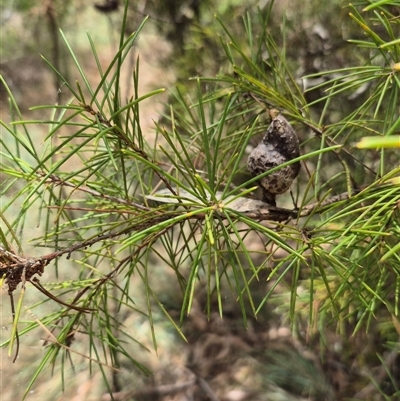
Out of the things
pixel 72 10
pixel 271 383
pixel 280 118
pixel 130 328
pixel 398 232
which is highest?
pixel 72 10

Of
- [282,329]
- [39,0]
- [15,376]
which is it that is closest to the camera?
[15,376]

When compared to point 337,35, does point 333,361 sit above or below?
below

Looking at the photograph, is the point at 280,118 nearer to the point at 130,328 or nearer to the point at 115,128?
the point at 115,128

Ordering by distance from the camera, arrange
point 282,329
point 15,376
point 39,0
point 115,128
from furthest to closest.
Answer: point 39,0 → point 282,329 → point 15,376 → point 115,128

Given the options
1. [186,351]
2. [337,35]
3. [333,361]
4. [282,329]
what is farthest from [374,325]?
[337,35]

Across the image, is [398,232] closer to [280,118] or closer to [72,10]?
[280,118]

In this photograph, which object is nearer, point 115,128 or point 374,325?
point 115,128

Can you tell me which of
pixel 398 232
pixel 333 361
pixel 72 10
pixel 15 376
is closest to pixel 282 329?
pixel 333 361
